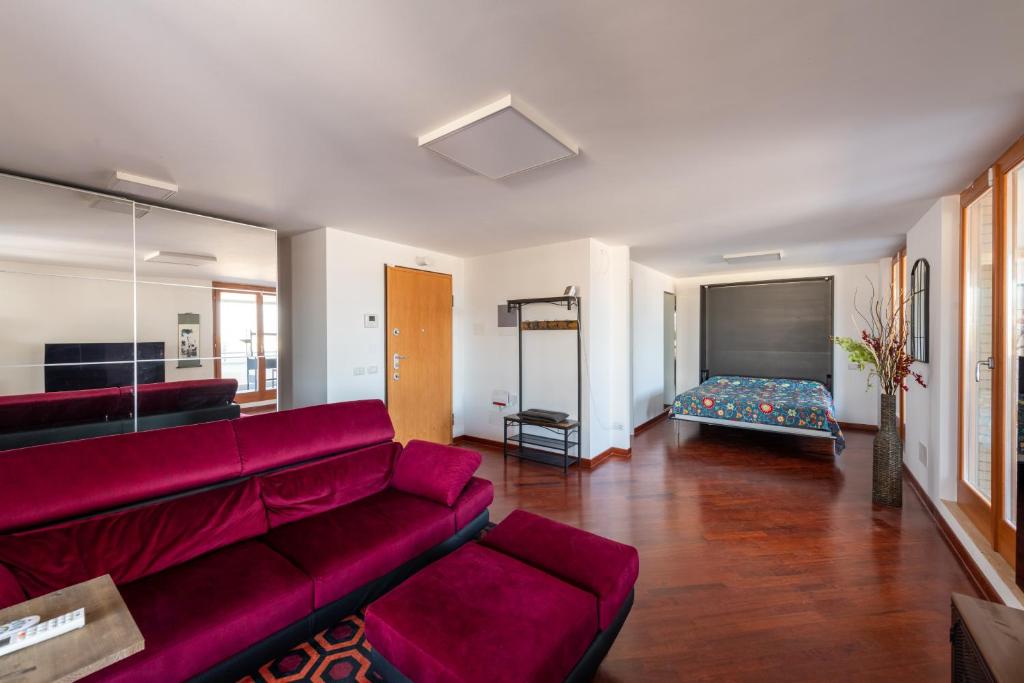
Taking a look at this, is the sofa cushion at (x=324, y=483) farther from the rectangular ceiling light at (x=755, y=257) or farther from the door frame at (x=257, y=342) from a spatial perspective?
the rectangular ceiling light at (x=755, y=257)

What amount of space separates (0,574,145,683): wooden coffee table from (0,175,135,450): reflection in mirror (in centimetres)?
199

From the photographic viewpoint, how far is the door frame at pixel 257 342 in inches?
134

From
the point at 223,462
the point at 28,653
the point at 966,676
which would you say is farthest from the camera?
the point at 223,462

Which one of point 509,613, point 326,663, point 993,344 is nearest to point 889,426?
point 993,344

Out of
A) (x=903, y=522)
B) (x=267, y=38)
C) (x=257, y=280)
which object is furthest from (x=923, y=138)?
(x=257, y=280)

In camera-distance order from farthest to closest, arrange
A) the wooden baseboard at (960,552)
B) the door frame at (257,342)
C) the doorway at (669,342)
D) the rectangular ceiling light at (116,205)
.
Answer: the doorway at (669,342) < the door frame at (257,342) < the rectangular ceiling light at (116,205) < the wooden baseboard at (960,552)

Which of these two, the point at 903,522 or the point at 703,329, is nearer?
the point at 903,522

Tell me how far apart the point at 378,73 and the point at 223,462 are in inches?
79.0

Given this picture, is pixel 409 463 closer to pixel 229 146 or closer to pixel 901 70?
pixel 229 146

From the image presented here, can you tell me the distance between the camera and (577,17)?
4.28 feet

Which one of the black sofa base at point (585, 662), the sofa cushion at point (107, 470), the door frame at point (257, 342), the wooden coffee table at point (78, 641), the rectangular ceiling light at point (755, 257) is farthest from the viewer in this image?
the rectangular ceiling light at point (755, 257)

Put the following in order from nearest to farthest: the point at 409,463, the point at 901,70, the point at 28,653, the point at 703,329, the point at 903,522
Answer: the point at 28,653
the point at 901,70
the point at 409,463
the point at 903,522
the point at 703,329

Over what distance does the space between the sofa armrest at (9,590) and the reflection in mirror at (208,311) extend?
1.87 m

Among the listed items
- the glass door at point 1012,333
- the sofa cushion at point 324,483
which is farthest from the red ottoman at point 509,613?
the glass door at point 1012,333
